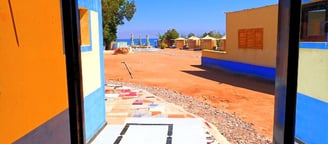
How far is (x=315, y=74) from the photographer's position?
3.39m

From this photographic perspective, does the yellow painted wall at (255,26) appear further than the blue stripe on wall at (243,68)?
No

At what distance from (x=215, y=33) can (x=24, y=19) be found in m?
45.5

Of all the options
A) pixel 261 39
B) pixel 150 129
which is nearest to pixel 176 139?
pixel 150 129

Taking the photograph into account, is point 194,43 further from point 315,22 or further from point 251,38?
point 315,22

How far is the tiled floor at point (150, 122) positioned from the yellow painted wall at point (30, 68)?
208cm

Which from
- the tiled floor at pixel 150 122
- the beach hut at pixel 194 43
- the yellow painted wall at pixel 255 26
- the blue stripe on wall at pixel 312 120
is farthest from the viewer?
the beach hut at pixel 194 43

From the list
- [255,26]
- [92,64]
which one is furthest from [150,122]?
[255,26]

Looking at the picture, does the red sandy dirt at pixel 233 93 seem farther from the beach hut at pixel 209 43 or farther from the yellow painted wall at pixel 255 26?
the beach hut at pixel 209 43

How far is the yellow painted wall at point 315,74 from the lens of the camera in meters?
3.18

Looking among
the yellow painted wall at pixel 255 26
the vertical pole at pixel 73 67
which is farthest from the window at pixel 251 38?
the vertical pole at pixel 73 67

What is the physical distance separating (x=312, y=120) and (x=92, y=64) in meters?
3.54

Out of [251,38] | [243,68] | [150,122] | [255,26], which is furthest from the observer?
[243,68]

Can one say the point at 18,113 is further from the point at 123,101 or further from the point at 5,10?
the point at 123,101

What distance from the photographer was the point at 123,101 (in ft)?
24.8
